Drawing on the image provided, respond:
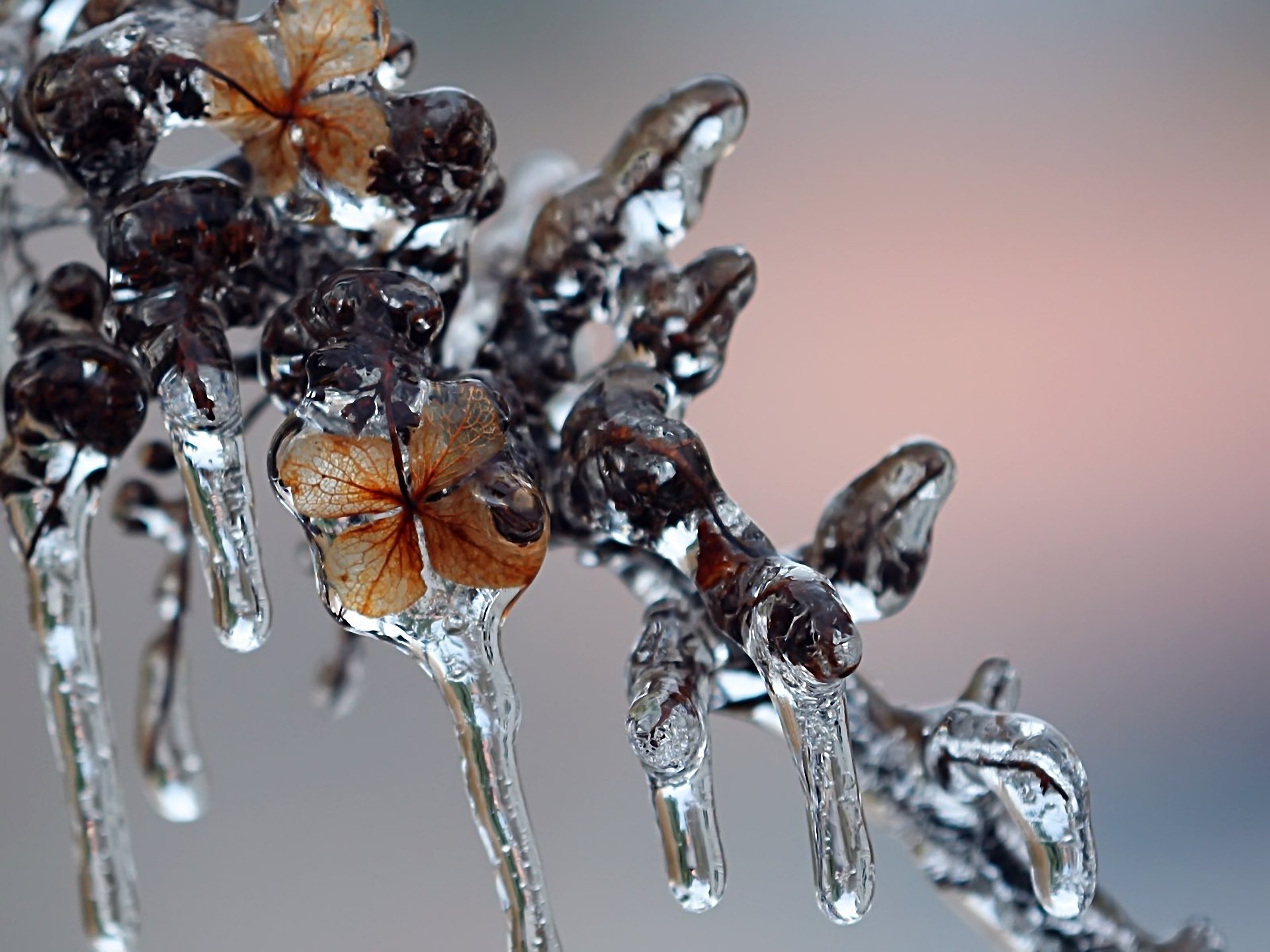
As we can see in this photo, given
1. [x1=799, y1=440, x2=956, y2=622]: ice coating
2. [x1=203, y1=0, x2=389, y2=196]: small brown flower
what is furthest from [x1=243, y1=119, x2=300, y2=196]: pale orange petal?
[x1=799, y1=440, x2=956, y2=622]: ice coating

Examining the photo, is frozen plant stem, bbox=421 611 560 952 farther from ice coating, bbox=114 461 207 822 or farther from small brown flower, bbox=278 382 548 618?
ice coating, bbox=114 461 207 822

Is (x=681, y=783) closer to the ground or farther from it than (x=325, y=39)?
closer to the ground

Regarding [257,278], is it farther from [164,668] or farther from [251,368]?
[164,668]

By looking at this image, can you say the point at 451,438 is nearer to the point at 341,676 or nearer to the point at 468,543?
the point at 468,543

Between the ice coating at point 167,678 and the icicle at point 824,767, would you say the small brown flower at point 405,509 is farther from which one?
the ice coating at point 167,678

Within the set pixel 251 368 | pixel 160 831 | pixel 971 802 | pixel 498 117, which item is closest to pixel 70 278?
pixel 251 368

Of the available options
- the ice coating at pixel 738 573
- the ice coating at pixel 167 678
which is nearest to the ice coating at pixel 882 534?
the ice coating at pixel 738 573

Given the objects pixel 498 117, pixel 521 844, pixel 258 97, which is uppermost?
pixel 498 117

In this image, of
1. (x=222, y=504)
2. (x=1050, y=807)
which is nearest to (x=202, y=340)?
(x=222, y=504)
